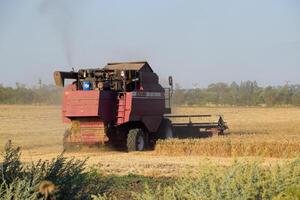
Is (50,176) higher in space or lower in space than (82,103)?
lower

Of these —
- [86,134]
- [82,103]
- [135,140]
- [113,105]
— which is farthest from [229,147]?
[82,103]

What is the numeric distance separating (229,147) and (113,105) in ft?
13.9

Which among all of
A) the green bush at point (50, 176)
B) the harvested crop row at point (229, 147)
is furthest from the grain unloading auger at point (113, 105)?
the green bush at point (50, 176)

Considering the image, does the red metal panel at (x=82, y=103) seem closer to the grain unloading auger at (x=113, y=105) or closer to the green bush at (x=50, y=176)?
the grain unloading auger at (x=113, y=105)

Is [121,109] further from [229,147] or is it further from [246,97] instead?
[246,97]

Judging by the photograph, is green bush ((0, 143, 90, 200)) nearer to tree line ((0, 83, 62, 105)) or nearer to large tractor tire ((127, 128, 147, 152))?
large tractor tire ((127, 128, 147, 152))

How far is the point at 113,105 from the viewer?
22062 millimetres

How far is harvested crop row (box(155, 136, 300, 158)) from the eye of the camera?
826 inches

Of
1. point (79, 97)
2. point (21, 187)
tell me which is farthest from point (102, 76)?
point (21, 187)

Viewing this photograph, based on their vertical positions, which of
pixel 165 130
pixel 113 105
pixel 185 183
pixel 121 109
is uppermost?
pixel 113 105

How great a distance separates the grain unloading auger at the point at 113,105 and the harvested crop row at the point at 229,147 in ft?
3.77

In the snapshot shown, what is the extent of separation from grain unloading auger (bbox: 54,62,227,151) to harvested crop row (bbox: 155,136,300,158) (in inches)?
45.2

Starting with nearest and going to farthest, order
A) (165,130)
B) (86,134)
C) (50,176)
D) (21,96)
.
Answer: (50,176) < (86,134) < (165,130) < (21,96)

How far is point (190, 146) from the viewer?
22156mm
